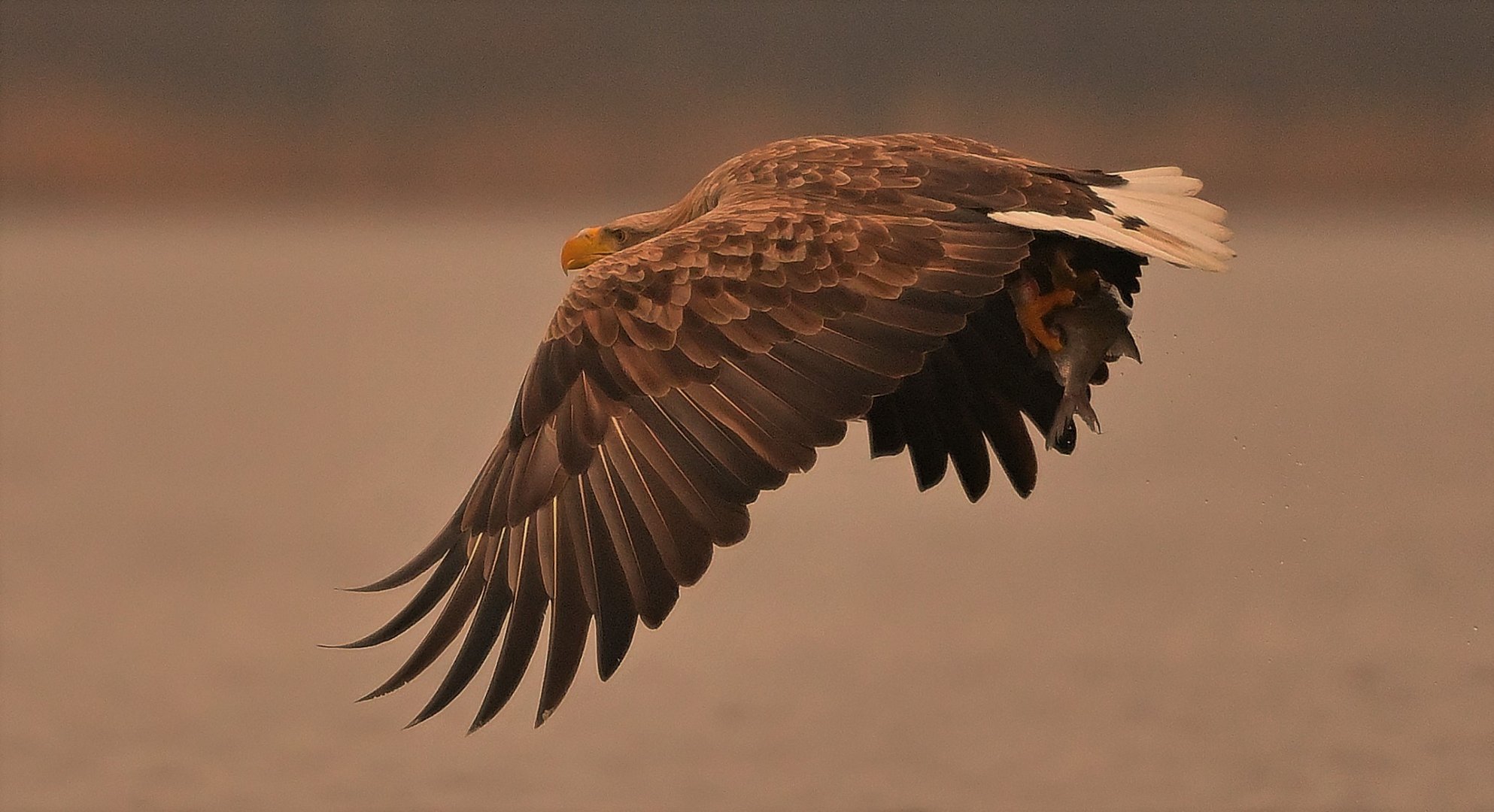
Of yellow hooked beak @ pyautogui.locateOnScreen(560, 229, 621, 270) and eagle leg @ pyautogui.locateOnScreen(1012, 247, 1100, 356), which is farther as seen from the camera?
yellow hooked beak @ pyautogui.locateOnScreen(560, 229, 621, 270)

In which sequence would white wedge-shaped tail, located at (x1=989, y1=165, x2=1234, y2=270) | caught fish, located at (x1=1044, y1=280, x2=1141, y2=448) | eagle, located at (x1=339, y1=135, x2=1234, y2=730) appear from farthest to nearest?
caught fish, located at (x1=1044, y1=280, x2=1141, y2=448)
white wedge-shaped tail, located at (x1=989, y1=165, x2=1234, y2=270)
eagle, located at (x1=339, y1=135, x2=1234, y2=730)

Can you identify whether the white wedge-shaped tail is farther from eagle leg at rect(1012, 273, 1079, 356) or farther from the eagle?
eagle leg at rect(1012, 273, 1079, 356)

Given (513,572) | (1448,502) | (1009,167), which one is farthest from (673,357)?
(1448,502)

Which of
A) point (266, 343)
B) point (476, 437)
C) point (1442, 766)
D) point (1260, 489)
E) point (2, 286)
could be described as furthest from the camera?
point (2, 286)

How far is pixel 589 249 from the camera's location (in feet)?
26.1

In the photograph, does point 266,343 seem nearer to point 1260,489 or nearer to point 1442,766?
point 1260,489

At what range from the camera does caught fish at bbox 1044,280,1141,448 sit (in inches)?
266

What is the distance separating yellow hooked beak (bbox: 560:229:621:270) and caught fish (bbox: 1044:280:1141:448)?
170 centimetres

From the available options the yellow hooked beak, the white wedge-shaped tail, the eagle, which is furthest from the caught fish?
the yellow hooked beak

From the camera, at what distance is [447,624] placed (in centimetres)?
602

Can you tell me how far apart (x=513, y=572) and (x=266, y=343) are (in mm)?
29952

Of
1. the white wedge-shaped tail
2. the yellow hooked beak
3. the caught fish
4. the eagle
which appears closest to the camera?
the eagle

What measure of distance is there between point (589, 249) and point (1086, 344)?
1886 millimetres

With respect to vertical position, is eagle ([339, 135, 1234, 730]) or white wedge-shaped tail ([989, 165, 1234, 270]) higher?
white wedge-shaped tail ([989, 165, 1234, 270])
